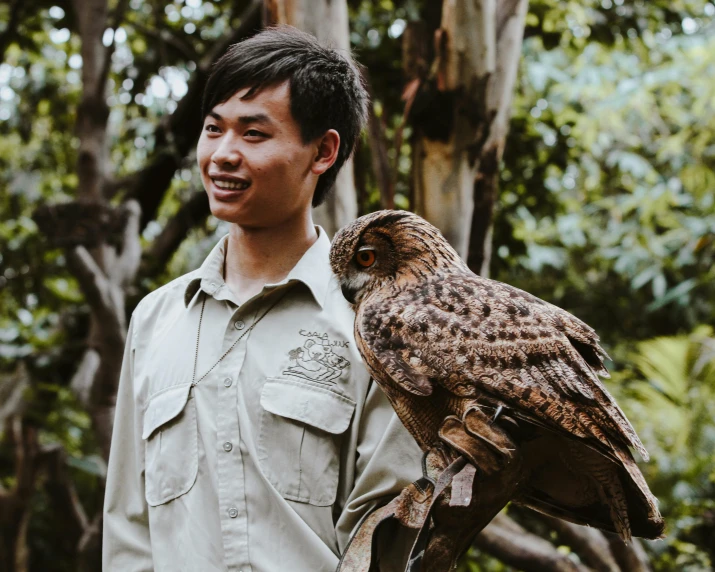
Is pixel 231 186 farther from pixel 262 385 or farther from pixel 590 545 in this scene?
pixel 590 545

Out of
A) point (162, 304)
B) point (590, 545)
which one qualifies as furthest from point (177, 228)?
point (162, 304)

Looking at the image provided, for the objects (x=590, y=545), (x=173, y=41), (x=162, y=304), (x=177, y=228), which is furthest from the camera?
(x=177, y=228)

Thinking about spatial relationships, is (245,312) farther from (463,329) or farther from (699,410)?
(699,410)

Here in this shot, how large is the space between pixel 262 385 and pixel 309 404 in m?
0.12

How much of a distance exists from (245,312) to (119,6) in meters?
3.44

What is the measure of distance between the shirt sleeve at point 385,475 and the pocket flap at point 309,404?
74mm

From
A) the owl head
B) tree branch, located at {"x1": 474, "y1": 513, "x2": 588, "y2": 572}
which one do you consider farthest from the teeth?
tree branch, located at {"x1": 474, "y1": 513, "x2": 588, "y2": 572}

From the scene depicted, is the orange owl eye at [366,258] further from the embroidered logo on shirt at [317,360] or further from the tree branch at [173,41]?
the tree branch at [173,41]

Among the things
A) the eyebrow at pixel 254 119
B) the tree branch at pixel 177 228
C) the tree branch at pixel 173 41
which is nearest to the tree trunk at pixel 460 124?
the eyebrow at pixel 254 119

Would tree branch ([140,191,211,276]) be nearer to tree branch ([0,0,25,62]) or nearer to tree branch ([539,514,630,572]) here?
tree branch ([0,0,25,62])

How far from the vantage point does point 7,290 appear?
17.5 feet

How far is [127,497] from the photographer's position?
1849 millimetres

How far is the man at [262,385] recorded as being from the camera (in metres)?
1.59

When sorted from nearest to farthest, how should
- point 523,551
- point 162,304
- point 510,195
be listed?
point 162,304, point 523,551, point 510,195
